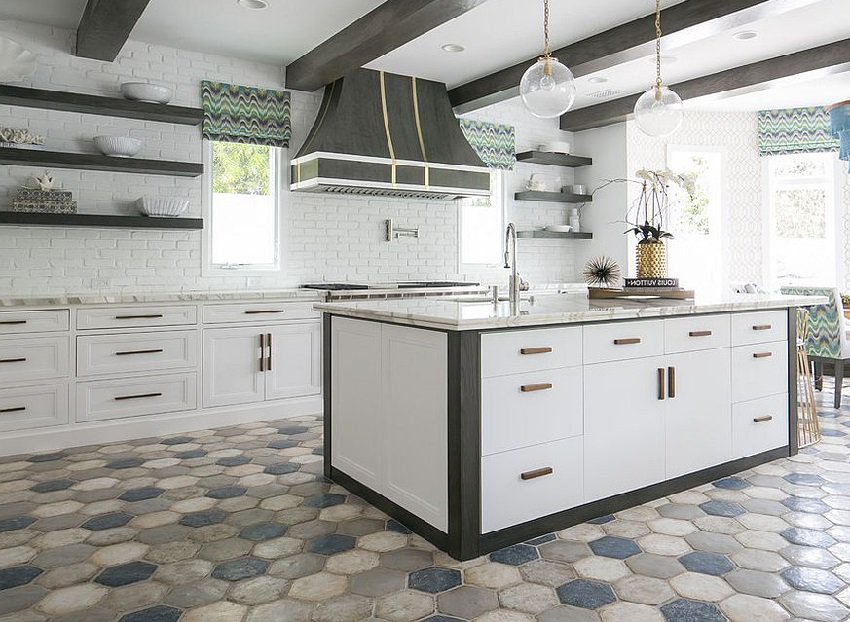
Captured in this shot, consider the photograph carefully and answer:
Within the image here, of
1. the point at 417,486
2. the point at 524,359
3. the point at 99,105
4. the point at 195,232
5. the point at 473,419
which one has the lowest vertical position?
the point at 417,486

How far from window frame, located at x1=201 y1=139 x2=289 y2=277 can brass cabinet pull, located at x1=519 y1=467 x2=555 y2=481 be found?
11.3ft

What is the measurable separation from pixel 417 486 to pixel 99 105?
3518mm

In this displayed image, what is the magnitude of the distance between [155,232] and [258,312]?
3.44 feet

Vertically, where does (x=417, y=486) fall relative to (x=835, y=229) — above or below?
below

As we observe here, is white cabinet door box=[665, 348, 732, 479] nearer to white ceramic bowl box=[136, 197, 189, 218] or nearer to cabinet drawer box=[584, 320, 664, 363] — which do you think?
cabinet drawer box=[584, 320, 664, 363]

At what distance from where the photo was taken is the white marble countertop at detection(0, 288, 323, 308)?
390 cm

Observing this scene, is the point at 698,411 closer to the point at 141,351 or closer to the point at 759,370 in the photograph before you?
the point at 759,370

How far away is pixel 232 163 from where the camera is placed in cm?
535

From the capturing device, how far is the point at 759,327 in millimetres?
3469

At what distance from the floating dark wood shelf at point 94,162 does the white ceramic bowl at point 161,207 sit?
0.21 meters

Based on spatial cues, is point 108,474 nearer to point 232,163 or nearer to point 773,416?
point 232,163

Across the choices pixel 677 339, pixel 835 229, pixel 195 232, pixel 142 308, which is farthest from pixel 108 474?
pixel 835 229

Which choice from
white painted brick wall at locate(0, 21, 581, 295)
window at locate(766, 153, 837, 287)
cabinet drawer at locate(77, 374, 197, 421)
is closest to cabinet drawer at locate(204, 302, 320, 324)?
cabinet drawer at locate(77, 374, 197, 421)

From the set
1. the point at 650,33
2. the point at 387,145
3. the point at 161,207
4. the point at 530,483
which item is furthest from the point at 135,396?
the point at 650,33
